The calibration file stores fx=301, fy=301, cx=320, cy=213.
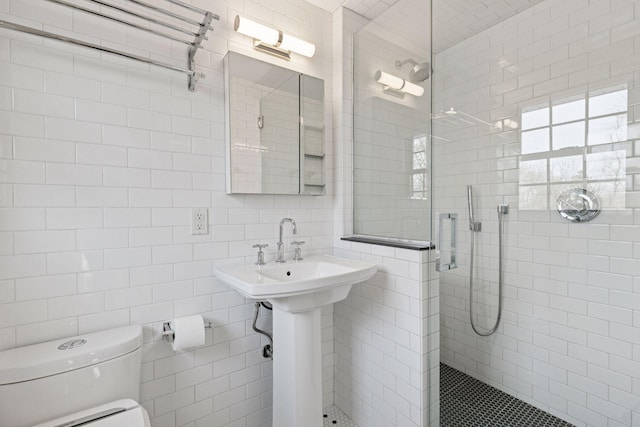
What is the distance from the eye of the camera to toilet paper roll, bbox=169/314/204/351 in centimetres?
134

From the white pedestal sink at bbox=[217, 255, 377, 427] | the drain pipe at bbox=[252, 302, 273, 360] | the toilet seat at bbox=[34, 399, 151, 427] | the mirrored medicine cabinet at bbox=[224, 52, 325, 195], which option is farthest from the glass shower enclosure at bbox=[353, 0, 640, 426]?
the toilet seat at bbox=[34, 399, 151, 427]

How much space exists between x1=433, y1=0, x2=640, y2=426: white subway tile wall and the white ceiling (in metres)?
0.06

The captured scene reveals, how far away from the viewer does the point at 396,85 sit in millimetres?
1844

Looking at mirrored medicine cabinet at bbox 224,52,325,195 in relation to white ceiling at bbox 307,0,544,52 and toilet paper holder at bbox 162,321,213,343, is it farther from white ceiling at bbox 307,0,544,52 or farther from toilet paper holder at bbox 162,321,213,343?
toilet paper holder at bbox 162,321,213,343

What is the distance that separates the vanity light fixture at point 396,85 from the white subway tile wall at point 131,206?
635 mm

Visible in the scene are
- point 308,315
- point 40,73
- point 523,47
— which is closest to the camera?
point 40,73

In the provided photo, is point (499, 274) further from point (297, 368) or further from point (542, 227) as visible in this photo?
point (297, 368)

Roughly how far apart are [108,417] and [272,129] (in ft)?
4.65

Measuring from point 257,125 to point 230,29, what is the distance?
1.70ft

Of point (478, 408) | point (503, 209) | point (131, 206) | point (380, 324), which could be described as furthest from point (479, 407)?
point (131, 206)

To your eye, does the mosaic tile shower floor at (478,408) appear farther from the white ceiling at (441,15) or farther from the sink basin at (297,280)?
the white ceiling at (441,15)

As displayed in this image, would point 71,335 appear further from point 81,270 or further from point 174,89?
point 174,89

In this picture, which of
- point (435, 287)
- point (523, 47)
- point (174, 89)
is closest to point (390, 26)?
point (523, 47)

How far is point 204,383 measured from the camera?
1.52 metres
